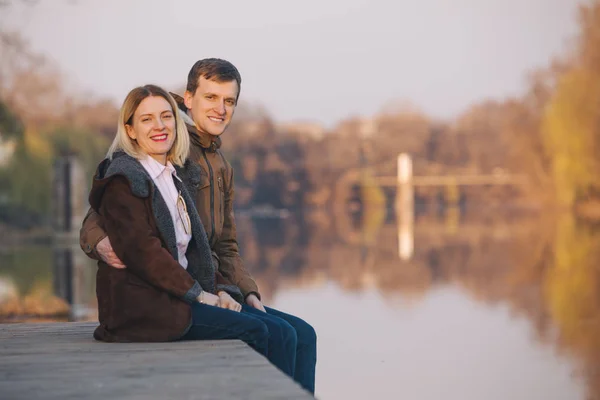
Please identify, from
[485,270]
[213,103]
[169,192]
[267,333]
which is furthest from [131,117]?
[485,270]

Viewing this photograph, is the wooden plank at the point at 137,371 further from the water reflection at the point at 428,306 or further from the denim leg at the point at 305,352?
the water reflection at the point at 428,306

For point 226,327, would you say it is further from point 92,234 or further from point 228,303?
point 92,234

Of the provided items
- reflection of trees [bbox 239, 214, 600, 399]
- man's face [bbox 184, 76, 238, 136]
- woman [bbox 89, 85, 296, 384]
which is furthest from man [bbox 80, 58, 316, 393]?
reflection of trees [bbox 239, 214, 600, 399]

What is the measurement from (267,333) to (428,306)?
731 centimetres

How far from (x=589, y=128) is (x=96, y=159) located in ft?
36.8

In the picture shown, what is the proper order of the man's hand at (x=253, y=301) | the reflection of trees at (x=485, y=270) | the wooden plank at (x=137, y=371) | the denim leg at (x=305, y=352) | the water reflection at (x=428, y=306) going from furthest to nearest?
1. the reflection of trees at (x=485, y=270)
2. the water reflection at (x=428, y=306)
3. the man's hand at (x=253, y=301)
4. the denim leg at (x=305, y=352)
5. the wooden plank at (x=137, y=371)

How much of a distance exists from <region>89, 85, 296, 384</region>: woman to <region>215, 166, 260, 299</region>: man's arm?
0.20 metres

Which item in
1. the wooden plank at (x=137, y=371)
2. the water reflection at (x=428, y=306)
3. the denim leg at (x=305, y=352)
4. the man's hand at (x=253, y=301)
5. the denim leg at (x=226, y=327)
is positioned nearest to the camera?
the wooden plank at (x=137, y=371)

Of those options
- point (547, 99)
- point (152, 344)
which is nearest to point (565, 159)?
point (547, 99)

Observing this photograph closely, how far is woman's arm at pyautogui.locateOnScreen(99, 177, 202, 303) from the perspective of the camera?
277cm

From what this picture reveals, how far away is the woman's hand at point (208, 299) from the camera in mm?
2865

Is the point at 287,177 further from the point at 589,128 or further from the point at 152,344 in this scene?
the point at 152,344

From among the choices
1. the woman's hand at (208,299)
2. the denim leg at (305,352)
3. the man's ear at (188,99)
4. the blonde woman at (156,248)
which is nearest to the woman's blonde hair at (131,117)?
the blonde woman at (156,248)

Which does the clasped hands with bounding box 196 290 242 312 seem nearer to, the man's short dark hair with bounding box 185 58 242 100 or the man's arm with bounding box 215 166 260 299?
the man's arm with bounding box 215 166 260 299
